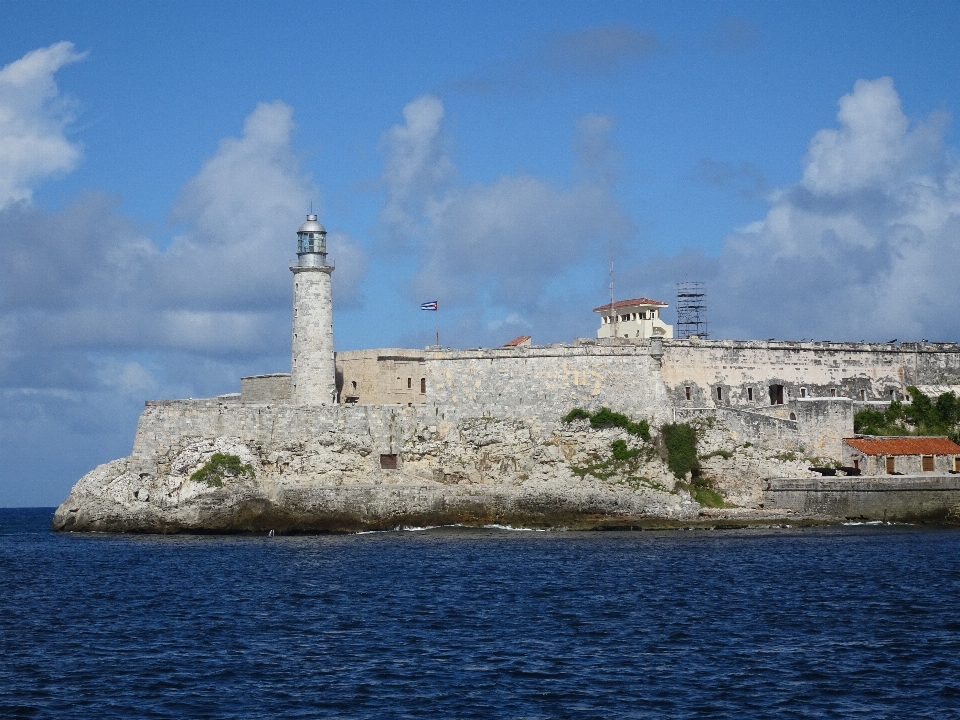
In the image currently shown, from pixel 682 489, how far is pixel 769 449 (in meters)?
3.48

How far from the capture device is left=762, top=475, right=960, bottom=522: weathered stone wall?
4325cm

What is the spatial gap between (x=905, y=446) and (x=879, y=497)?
292cm

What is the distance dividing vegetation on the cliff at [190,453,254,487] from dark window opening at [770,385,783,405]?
20.2 m

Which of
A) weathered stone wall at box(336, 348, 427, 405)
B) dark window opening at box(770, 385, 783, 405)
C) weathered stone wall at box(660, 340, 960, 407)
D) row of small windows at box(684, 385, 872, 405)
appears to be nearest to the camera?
weathered stone wall at box(336, 348, 427, 405)

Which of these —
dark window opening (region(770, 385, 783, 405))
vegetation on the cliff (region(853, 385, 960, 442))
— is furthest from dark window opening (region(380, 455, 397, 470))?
vegetation on the cliff (region(853, 385, 960, 442))

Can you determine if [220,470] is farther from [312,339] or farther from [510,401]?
[510,401]

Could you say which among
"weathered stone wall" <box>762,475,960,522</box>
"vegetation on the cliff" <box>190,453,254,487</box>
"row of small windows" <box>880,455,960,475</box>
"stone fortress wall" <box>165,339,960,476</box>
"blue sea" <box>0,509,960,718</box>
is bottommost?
"blue sea" <box>0,509,960,718</box>

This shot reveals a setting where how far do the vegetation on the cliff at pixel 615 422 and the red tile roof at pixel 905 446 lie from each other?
7.42 m

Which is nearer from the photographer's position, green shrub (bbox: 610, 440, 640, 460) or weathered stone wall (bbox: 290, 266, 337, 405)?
green shrub (bbox: 610, 440, 640, 460)

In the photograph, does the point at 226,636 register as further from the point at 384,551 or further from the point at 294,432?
the point at 294,432

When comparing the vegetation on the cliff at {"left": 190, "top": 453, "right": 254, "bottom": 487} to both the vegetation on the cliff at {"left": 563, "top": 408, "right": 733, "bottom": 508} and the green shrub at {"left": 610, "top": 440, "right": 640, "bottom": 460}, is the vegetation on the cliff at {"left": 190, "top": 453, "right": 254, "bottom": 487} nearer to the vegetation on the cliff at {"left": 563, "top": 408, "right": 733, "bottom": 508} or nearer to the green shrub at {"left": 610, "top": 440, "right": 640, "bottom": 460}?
the vegetation on the cliff at {"left": 563, "top": 408, "right": 733, "bottom": 508}

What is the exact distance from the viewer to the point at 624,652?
21.7 m

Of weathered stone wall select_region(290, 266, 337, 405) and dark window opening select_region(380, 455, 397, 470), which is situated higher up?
weathered stone wall select_region(290, 266, 337, 405)

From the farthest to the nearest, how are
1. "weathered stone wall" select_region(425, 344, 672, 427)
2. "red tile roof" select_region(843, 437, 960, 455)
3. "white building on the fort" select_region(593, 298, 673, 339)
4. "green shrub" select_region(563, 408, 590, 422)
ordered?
"white building on the fort" select_region(593, 298, 673, 339)
"weathered stone wall" select_region(425, 344, 672, 427)
"green shrub" select_region(563, 408, 590, 422)
"red tile roof" select_region(843, 437, 960, 455)
